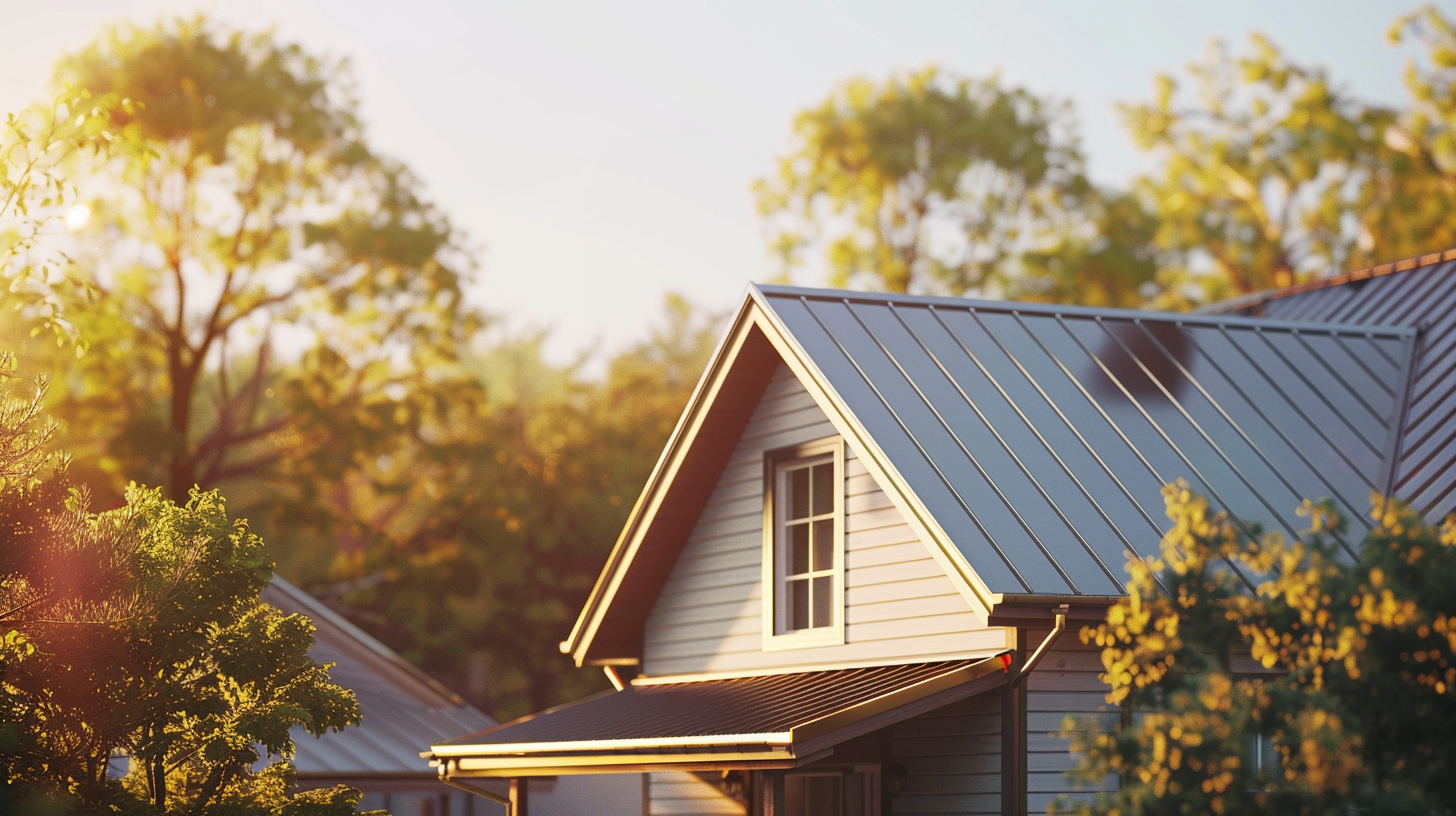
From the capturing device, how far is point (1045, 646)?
37.9ft

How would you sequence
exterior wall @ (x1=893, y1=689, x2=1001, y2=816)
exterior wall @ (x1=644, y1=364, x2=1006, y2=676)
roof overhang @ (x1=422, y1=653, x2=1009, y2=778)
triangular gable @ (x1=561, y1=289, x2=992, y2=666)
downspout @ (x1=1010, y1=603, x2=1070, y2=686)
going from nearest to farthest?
roof overhang @ (x1=422, y1=653, x2=1009, y2=778) → downspout @ (x1=1010, y1=603, x2=1070, y2=686) → exterior wall @ (x1=893, y1=689, x2=1001, y2=816) → exterior wall @ (x1=644, y1=364, x2=1006, y2=676) → triangular gable @ (x1=561, y1=289, x2=992, y2=666)

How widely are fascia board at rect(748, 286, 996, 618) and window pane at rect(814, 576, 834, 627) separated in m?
1.46

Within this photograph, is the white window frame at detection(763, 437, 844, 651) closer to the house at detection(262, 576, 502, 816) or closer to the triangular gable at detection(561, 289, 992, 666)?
the triangular gable at detection(561, 289, 992, 666)

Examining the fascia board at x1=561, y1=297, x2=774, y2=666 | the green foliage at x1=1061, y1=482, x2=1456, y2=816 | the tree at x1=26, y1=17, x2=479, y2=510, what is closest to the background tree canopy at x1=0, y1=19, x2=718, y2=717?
the tree at x1=26, y1=17, x2=479, y2=510

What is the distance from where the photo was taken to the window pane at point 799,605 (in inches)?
575

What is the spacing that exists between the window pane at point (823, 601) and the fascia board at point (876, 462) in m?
1.46

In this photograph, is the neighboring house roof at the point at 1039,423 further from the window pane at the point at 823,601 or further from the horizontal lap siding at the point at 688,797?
the window pane at the point at 823,601

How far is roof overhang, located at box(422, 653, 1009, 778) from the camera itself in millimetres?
11180

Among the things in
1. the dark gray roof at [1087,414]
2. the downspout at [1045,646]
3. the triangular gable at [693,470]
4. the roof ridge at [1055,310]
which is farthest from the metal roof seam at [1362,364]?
the downspout at [1045,646]

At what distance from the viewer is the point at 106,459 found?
30.8 metres

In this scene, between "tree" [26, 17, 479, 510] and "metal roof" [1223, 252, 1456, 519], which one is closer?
"metal roof" [1223, 252, 1456, 519]

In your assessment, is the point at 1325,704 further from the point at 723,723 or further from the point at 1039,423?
the point at 1039,423

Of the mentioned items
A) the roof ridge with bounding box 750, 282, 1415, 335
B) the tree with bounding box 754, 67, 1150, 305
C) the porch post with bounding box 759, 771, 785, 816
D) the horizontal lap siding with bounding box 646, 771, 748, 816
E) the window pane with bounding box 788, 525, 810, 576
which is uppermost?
the tree with bounding box 754, 67, 1150, 305

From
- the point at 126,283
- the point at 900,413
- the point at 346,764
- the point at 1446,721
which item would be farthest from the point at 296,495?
the point at 1446,721
